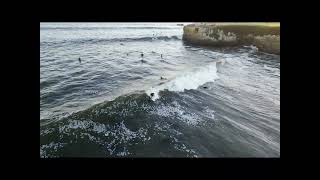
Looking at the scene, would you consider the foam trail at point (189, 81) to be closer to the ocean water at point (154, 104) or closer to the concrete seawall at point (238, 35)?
the ocean water at point (154, 104)

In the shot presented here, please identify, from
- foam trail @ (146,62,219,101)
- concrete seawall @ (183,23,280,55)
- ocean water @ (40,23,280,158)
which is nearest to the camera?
ocean water @ (40,23,280,158)

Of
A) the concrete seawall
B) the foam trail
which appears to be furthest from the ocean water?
the concrete seawall

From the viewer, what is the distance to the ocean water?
342cm

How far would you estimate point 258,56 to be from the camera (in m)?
5.50

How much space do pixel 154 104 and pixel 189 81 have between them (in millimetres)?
1269

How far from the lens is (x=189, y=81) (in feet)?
17.8

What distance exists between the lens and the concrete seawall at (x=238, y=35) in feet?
14.1

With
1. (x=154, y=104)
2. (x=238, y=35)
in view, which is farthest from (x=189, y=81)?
(x=238, y=35)

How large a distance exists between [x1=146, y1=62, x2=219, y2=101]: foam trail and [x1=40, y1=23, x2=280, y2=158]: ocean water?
0.02 m

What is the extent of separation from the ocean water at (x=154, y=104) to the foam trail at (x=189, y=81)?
0.02m

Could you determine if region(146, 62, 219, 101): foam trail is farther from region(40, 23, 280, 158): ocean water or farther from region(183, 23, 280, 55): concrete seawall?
region(183, 23, 280, 55): concrete seawall

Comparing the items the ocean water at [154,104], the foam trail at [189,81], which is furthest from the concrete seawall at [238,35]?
the foam trail at [189,81]
